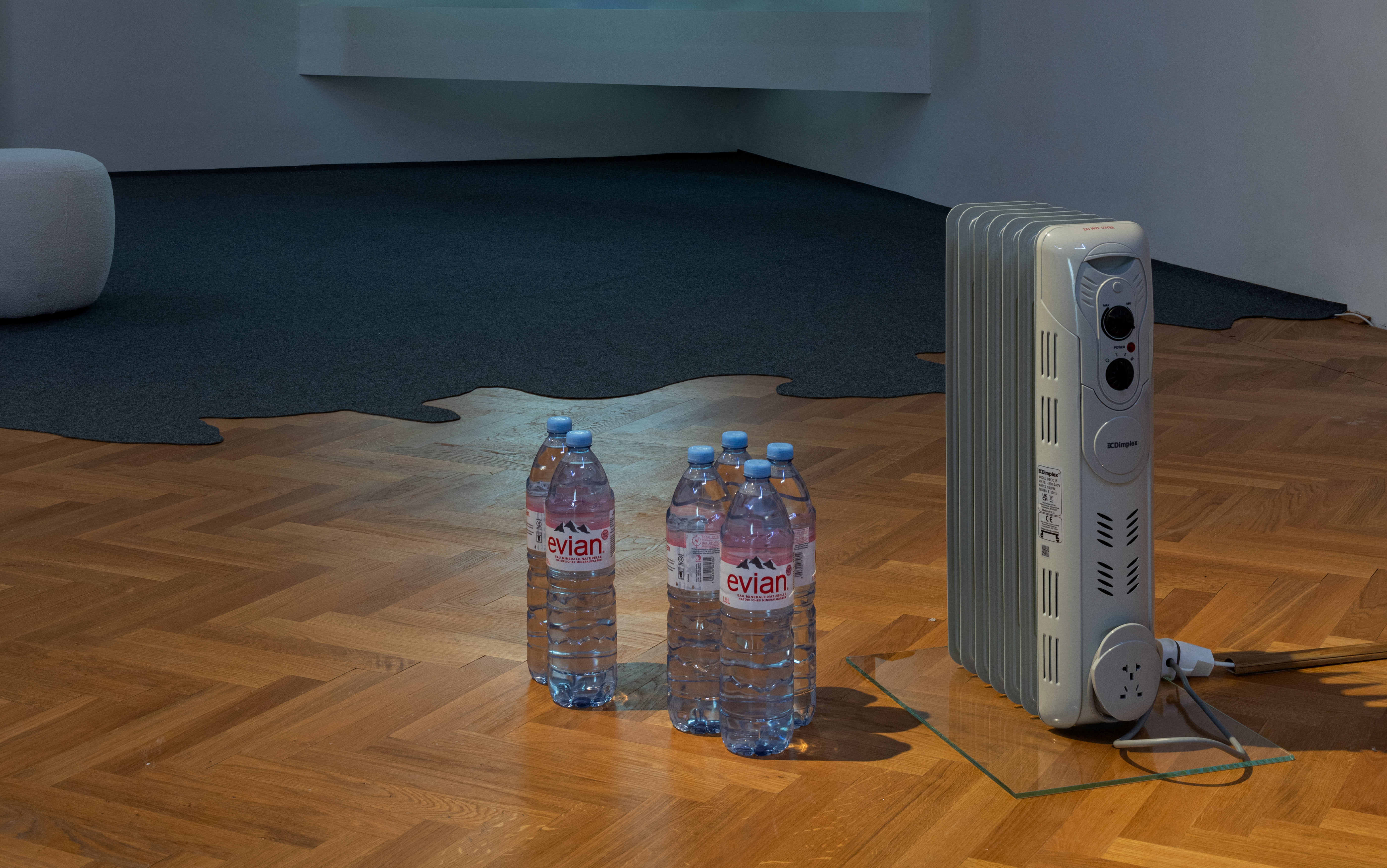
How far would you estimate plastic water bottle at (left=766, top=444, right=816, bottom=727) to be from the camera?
1861 millimetres

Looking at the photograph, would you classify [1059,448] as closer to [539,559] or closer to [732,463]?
[732,463]

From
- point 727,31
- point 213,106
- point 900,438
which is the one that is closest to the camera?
point 900,438

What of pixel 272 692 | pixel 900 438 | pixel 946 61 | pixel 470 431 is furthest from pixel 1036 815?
pixel 946 61

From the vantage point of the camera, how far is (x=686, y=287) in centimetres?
552

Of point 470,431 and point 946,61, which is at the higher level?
point 946,61

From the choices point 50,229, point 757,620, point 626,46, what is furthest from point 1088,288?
point 626,46

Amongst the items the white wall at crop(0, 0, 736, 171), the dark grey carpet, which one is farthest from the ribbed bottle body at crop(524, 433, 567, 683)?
the white wall at crop(0, 0, 736, 171)

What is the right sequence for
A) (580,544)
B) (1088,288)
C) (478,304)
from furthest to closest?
(478,304) → (580,544) → (1088,288)

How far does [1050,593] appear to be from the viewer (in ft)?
5.84

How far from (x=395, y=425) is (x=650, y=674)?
5.47ft

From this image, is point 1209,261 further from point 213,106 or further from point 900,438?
point 213,106

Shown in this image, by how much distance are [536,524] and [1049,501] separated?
72 centimetres

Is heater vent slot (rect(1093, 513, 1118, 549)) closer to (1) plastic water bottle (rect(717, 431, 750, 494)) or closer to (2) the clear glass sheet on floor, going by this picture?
(2) the clear glass sheet on floor

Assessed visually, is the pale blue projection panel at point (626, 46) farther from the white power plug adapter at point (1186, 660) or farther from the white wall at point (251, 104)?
the white power plug adapter at point (1186, 660)
